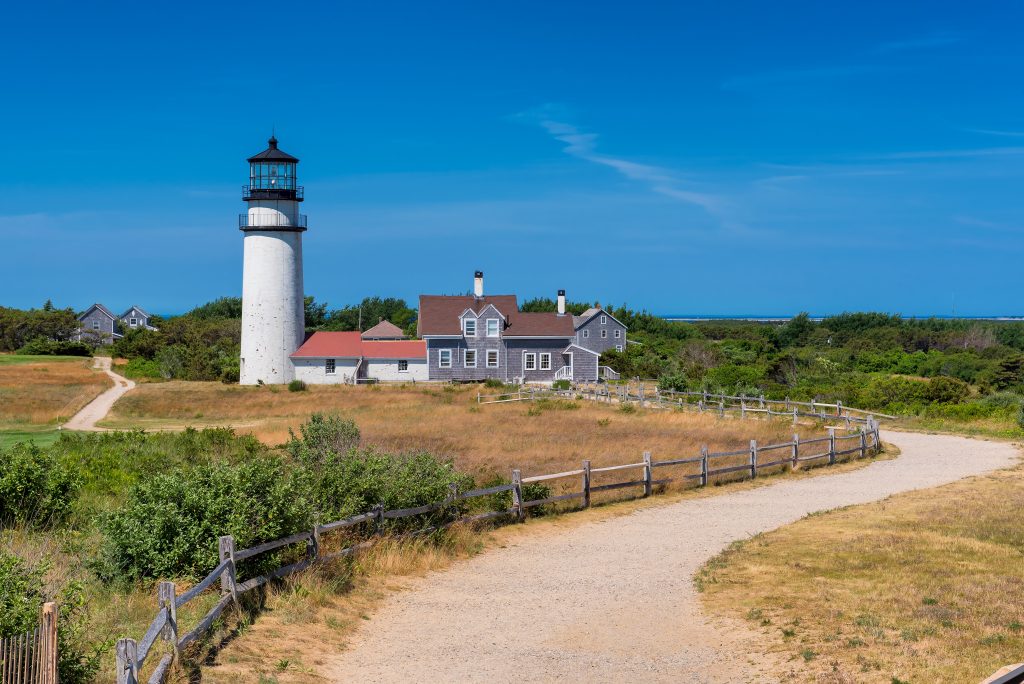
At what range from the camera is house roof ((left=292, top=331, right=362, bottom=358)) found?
180 ft

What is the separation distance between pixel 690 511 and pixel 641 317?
8843cm

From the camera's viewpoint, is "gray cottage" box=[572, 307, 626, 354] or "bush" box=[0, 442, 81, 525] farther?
"gray cottage" box=[572, 307, 626, 354]

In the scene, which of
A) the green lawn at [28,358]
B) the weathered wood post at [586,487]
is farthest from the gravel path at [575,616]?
the green lawn at [28,358]

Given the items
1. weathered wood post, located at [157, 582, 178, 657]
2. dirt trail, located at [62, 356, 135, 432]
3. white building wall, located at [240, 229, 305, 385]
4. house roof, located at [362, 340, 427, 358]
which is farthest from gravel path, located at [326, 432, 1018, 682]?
house roof, located at [362, 340, 427, 358]

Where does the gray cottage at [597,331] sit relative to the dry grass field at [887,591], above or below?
above

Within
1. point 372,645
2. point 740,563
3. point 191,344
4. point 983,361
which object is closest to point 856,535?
point 740,563

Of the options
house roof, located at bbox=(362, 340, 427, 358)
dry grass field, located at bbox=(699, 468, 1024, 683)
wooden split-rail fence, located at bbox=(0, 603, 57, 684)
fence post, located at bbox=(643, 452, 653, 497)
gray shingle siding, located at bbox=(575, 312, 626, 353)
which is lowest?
dry grass field, located at bbox=(699, 468, 1024, 683)

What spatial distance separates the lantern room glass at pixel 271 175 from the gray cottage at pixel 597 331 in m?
21.6

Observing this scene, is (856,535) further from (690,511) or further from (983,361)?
(983,361)

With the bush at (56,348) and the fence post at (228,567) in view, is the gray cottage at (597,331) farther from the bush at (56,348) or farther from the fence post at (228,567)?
the fence post at (228,567)

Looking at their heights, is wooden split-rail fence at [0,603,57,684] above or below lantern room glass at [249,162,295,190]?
below

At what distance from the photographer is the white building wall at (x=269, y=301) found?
52719mm

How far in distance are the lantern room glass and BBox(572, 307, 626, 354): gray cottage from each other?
70.7 feet

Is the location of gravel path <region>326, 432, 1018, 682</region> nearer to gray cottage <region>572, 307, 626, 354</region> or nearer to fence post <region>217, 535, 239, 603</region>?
fence post <region>217, 535, 239, 603</region>
